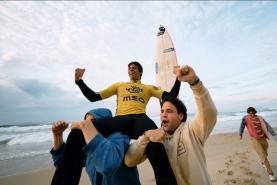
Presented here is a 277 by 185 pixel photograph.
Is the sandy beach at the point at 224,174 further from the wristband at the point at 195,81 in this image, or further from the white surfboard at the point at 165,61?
the wristband at the point at 195,81

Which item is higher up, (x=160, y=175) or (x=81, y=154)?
(x=81, y=154)

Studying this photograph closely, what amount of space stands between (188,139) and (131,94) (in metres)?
1.60

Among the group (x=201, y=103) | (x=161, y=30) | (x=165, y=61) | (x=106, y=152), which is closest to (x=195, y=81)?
(x=201, y=103)

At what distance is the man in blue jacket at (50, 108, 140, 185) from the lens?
5.97 feet

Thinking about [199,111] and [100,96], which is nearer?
[199,111]

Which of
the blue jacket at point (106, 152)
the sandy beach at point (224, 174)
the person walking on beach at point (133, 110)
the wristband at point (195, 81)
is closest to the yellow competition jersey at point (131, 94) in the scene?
the person walking on beach at point (133, 110)

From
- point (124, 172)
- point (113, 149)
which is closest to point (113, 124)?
point (124, 172)

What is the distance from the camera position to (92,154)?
1.82 meters

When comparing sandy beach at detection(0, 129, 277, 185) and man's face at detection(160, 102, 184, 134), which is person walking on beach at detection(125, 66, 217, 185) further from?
sandy beach at detection(0, 129, 277, 185)

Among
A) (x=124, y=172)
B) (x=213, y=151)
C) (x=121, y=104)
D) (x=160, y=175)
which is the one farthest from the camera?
(x=213, y=151)

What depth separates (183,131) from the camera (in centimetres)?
250

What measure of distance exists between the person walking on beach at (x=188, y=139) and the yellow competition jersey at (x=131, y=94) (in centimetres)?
107

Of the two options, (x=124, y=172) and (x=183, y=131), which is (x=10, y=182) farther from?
(x=183, y=131)

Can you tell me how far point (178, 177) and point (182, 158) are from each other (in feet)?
0.64
